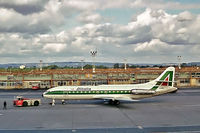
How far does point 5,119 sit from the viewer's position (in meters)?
36.1

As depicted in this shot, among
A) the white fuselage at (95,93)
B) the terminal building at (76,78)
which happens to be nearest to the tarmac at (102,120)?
the white fuselage at (95,93)

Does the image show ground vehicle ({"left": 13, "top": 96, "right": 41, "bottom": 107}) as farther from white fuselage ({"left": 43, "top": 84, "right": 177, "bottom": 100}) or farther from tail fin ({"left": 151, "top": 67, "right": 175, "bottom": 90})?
tail fin ({"left": 151, "top": 67, "right": 175, "bottom": 90})

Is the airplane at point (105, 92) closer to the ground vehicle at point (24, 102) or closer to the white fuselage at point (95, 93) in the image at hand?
the white fuselage at point (95, 93)

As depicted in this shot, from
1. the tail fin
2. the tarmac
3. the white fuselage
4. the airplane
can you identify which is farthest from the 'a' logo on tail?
the tarmac

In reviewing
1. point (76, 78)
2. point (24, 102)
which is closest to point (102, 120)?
point (24, 102)

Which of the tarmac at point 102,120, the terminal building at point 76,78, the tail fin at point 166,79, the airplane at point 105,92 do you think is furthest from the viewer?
the terminal building at point 76,78

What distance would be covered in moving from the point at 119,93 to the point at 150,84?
22.1 ft

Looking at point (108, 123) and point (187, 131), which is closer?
point (187, 131)

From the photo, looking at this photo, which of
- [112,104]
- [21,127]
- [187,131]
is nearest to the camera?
[187,131]

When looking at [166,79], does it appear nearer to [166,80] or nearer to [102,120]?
[166,80]

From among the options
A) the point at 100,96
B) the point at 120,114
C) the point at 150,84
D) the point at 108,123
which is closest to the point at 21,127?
the point at 108,123

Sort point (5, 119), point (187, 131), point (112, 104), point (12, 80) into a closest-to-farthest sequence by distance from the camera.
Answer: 1. point (187, 131)
2. point (5, 119)
3. point (112, 104)
4. point (12, 80)

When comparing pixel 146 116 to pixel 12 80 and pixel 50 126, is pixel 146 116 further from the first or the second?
pixel 12 80

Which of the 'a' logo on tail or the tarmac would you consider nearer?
the tarmac
